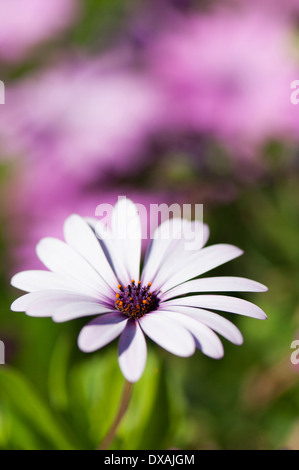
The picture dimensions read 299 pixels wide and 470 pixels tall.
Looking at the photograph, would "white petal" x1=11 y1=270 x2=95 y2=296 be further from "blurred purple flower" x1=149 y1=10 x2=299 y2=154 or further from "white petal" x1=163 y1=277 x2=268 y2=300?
"blurred purple flower" x1=149 y1=10 x2=299 y2=154

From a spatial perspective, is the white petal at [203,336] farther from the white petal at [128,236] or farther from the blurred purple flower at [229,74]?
the blurred purple flower at [229,74]

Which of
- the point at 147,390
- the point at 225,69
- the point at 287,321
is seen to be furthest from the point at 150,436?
the point at 225,69

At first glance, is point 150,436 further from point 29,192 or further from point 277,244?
point 29,192

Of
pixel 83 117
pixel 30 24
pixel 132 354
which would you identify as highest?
pixel 30 24

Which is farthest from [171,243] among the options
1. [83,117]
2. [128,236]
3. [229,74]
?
[229,74]

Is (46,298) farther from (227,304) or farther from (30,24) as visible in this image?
(30,24)

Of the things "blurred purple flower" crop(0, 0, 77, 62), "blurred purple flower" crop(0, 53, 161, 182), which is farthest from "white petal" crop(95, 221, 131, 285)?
"blurred purple flower" crop(0, 0, 77, 62)

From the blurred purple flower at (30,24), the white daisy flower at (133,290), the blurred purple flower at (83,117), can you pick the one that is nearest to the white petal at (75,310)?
the white daisy flower at (133,290)
